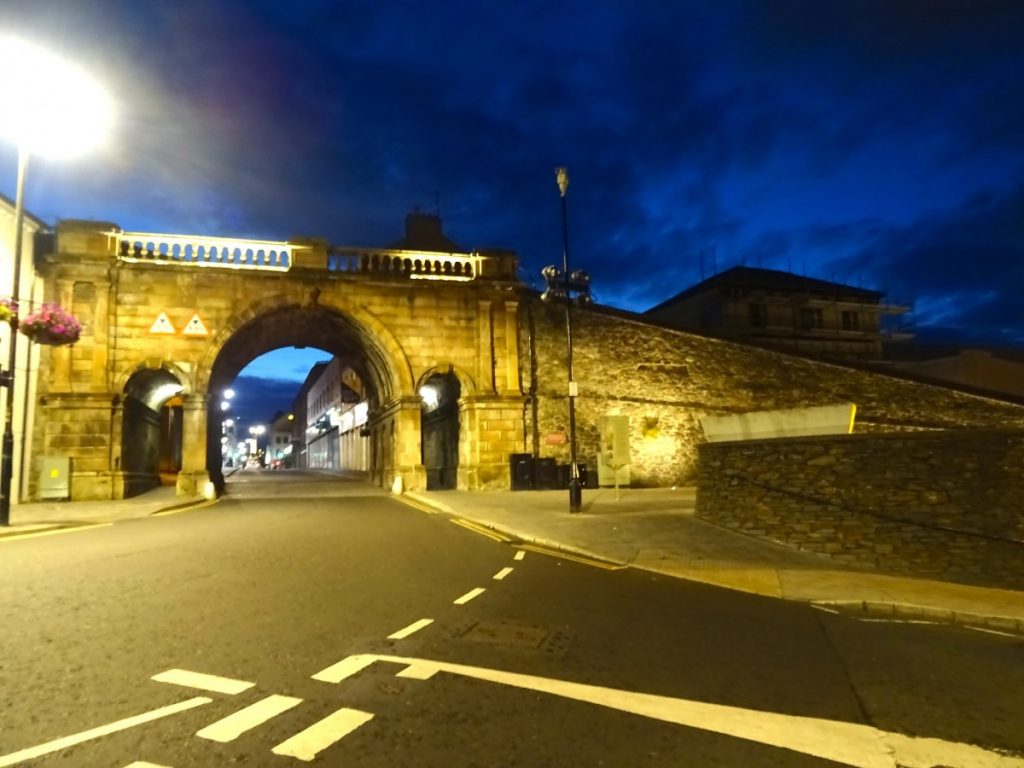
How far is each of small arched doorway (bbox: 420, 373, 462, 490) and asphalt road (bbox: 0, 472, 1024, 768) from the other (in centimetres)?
Result: 1683

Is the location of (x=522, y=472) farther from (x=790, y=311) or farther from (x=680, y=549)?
(x=790, y=311)

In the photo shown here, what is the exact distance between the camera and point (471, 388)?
78.1 ft

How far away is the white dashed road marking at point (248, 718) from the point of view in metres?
3.57

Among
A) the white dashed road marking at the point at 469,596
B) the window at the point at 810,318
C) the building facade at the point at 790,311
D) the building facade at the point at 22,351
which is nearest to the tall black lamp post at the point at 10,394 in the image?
the building facade at the point at 22,351

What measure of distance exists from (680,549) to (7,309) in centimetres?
1430

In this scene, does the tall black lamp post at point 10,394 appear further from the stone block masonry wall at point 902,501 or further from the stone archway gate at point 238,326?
the stone block masonry wall at point 902,501

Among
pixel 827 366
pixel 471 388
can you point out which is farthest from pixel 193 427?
pixel 827 366

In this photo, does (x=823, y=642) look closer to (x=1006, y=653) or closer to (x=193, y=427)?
(x=1006, y=653)

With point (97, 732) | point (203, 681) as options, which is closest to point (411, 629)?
point (203, 681)

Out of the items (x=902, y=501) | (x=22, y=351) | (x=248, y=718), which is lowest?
(x=248, y=718)

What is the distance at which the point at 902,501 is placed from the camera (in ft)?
35.6

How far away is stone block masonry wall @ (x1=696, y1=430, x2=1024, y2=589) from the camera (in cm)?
1013

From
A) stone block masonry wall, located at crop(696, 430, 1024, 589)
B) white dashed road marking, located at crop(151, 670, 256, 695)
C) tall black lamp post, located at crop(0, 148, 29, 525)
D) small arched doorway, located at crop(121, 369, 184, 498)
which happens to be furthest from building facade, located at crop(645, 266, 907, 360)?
white dashed road marking, located at crop(151, 670, 256, 695)

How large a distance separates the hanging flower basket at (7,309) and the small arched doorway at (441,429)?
1259cm
